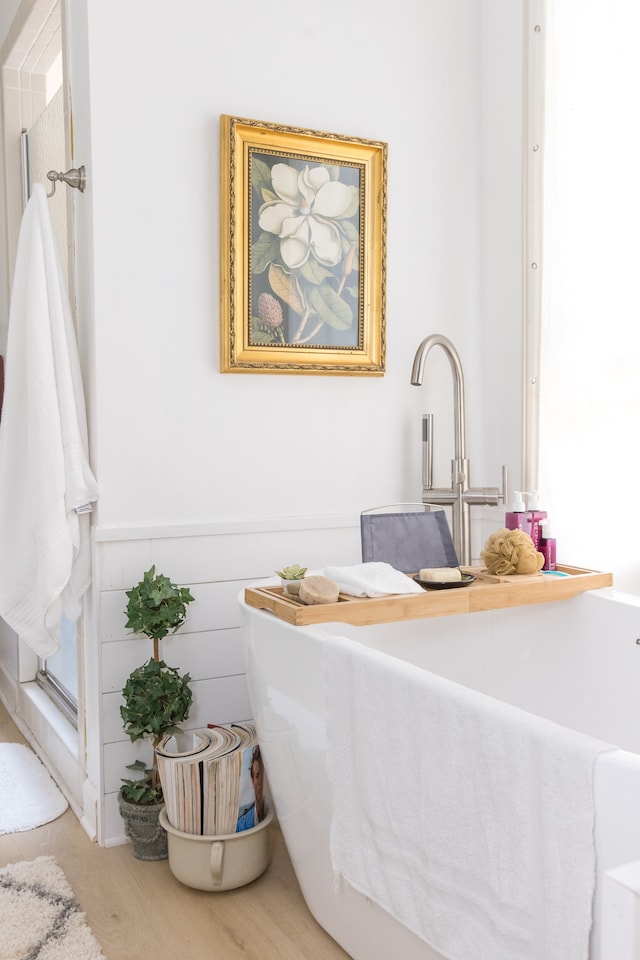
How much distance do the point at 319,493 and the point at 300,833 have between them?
95 centimetres

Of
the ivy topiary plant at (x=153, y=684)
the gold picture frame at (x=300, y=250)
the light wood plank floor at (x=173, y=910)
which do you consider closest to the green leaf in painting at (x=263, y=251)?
the gold picture frame at (x=300, y=250)

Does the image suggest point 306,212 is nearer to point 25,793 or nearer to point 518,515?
point 518,515

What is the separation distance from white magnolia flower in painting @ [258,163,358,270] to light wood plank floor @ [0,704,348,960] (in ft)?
5.09

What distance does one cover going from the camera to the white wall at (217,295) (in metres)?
2.22

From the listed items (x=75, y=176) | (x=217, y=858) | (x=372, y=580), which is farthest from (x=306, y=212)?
(x=217, y=858)

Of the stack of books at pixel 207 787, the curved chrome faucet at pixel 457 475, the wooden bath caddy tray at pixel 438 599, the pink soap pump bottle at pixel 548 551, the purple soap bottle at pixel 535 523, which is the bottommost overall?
the stack of books at pixel 207 787

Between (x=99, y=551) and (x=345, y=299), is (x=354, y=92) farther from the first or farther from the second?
(x=99, y=551)

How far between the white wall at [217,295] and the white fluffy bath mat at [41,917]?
0.73 ft

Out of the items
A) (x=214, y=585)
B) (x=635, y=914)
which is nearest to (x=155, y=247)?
(x=214, y=585)

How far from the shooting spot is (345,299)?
249cm

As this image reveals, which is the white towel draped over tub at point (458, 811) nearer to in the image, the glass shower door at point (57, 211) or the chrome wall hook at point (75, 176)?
the glass shower door at point (57, 211)

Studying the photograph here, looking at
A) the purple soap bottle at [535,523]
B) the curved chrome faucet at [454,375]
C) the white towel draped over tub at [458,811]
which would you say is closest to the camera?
the white towel draped over tub at [458,811]

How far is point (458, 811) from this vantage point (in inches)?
50.9

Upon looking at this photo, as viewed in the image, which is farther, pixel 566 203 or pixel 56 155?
pixel 56 155
